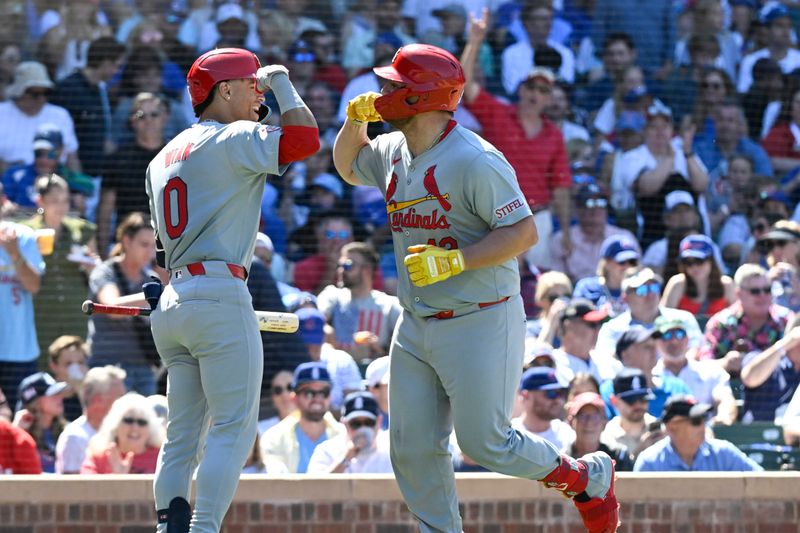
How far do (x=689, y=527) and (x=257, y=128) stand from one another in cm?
288

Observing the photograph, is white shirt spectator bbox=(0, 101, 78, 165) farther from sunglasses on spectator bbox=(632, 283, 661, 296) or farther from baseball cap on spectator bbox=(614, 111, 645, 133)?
sunglasses on spectator bbox=(632, 283, 661, 296)

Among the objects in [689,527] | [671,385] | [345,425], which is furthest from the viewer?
[671,385]

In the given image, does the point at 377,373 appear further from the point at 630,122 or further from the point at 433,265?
the point at 630,122

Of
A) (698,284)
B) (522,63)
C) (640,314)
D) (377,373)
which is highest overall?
(522,63)

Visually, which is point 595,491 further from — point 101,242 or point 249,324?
point 101,242

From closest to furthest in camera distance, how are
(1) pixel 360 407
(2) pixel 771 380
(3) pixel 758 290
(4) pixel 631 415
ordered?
1. (1) pixel 360 407
2. (4) pixel 631 415
3. (2) pixel 771 380
4. (3) pixel 758 290

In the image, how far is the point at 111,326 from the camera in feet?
28.8

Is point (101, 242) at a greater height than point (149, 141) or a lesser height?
lesser

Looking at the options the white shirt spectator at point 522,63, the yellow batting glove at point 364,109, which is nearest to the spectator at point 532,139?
the white shirt spectator at point 522,63

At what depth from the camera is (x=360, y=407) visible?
7484 millimetres

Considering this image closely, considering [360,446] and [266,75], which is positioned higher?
[266,75]

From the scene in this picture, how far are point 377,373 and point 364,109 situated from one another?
125 inches

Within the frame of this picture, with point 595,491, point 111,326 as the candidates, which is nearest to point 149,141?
point 111,326

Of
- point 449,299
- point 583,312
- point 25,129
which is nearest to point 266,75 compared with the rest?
point 449,299
